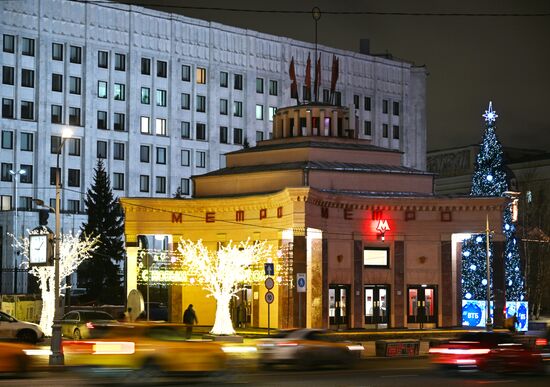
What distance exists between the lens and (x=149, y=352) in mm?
26359

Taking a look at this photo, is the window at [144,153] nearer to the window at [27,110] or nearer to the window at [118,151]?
the window at [118,151]

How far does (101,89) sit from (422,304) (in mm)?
53118

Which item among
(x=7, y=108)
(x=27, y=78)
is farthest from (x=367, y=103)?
(x=7, y=108)

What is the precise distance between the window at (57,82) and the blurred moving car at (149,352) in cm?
7876

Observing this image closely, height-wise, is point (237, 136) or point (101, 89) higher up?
point (101, 89)

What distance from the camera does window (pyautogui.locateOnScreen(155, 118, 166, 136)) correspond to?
111 metres

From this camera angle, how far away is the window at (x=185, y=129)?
370 feet

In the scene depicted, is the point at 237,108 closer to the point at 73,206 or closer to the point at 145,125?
the point at 145,125

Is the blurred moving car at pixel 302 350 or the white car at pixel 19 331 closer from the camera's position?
the blurred moving car at pixel 302 350

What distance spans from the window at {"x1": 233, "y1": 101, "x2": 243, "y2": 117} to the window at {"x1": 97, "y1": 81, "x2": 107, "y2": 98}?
1469 cm

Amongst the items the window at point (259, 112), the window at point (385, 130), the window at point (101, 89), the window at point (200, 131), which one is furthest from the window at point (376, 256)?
→ the window at point (385, 130)

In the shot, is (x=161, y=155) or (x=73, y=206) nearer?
(x=73, y=206)

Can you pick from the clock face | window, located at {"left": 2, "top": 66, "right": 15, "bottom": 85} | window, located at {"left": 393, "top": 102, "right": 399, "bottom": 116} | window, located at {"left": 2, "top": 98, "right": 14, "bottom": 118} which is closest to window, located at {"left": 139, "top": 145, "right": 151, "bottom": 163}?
window, located at {"left": 2, "top": 98, "right": 14, "bottom": 118}

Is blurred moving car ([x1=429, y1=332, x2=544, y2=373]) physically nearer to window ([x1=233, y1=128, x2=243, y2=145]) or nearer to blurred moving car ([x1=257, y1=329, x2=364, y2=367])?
blurred moving car ([x1=257, y1=329, x2=364, y2=367])
